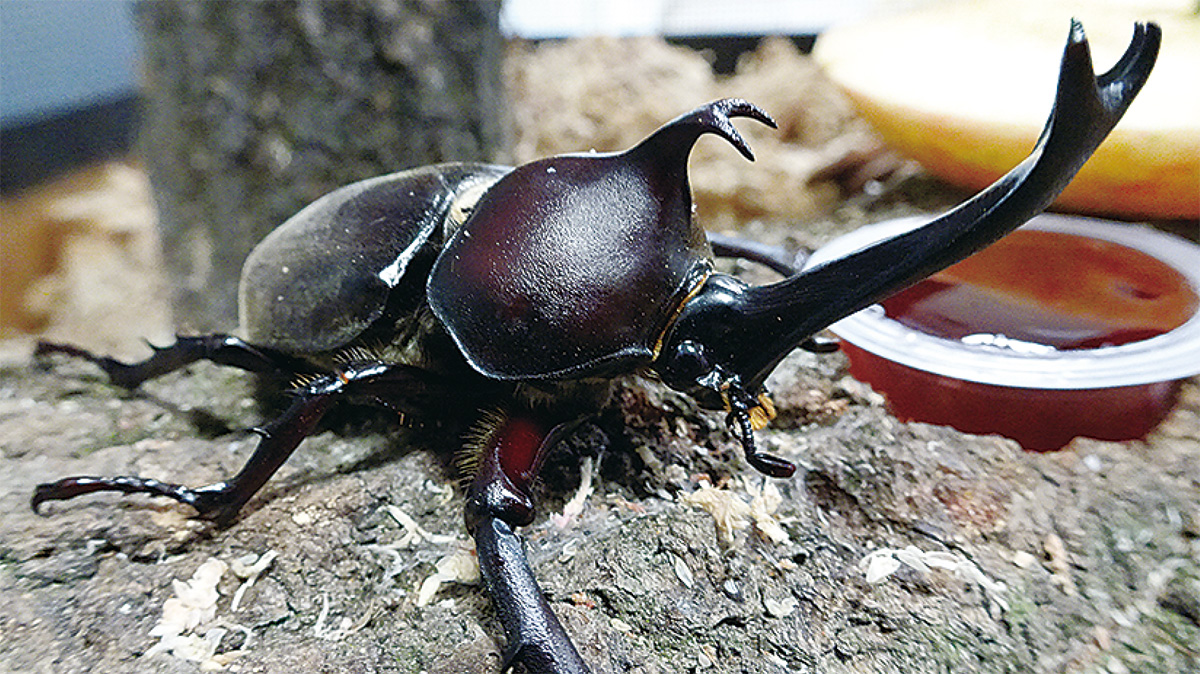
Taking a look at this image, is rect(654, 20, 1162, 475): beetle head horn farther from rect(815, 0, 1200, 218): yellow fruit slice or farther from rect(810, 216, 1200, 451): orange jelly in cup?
rect(815, 0, 1200, 218): yellow fruit slice

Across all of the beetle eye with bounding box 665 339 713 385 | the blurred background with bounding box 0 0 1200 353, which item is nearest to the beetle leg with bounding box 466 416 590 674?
the beetle eye with bounding box 665 339 713 385

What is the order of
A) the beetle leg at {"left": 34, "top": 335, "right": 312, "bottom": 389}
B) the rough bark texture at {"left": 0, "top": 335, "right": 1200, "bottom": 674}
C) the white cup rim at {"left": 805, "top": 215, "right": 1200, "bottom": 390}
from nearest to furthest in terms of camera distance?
the rough bark texture at {"left": 0, "top": 335, "right": 1200, "bottom": 674}
the white cup rim at {"left": 805, "top": 215, "right": 1200, "bottom": 390}
the beetle leg at {"left": 34, "top": 335, "right": 312, "bottom": 389}

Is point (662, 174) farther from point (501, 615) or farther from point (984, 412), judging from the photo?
point (984, 412)

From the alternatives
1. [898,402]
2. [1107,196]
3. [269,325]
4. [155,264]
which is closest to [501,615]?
[269,325]

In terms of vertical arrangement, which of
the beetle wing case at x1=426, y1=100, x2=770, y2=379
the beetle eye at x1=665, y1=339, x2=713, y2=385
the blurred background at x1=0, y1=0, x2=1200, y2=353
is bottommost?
the blurred background at x1=0, y1=0, x2=1200, y2=353

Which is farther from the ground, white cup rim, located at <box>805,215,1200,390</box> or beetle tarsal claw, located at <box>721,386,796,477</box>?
beetle tarsal claw, located at <box>721,386,796,477</box>

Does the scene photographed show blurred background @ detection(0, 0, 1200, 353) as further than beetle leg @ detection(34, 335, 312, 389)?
Yes

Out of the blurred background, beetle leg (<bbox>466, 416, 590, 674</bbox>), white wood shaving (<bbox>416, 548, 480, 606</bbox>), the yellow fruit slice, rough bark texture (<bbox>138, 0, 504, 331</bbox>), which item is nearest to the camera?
beetle leg (<bbox>466, 416, 590, 674</bbox>)
